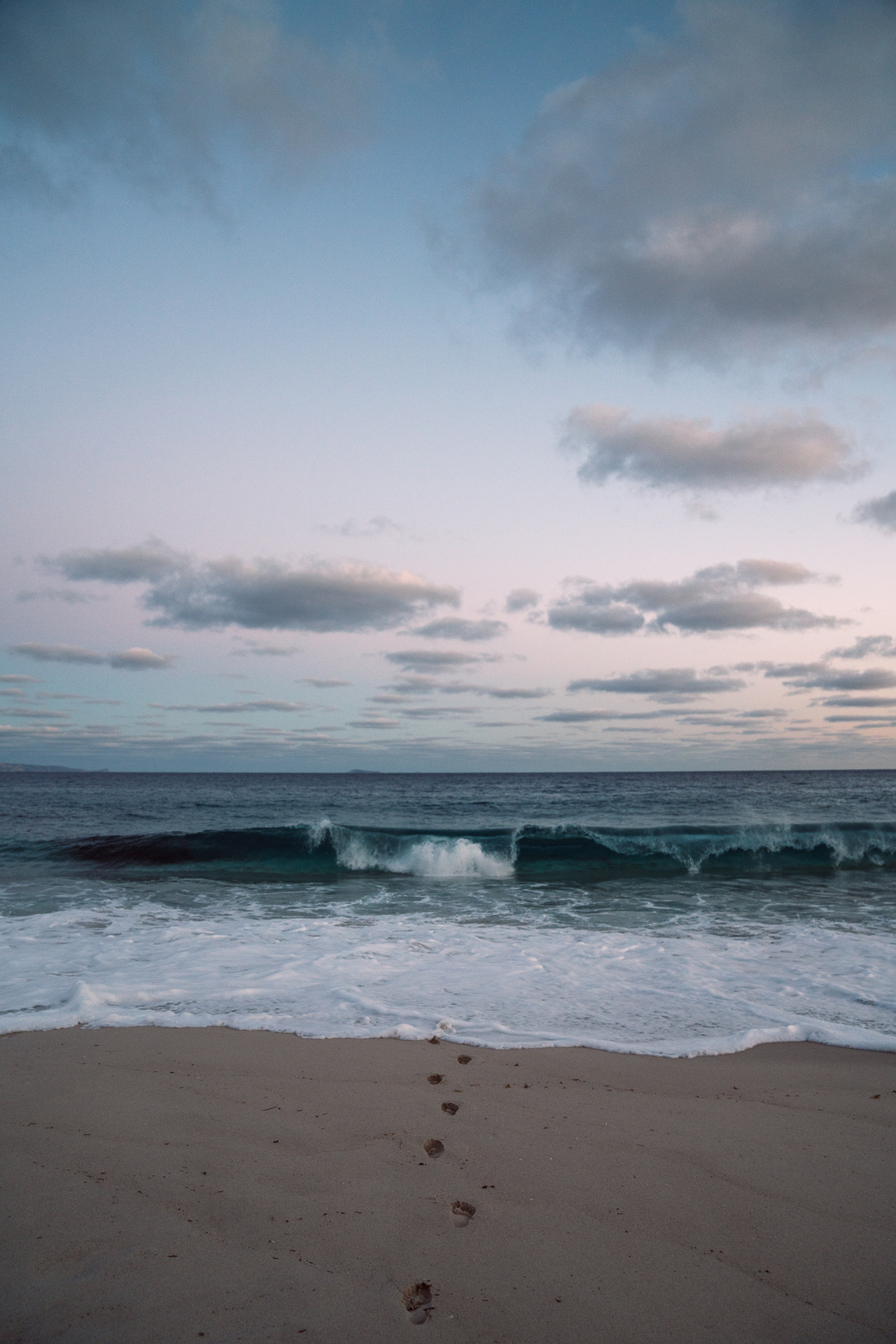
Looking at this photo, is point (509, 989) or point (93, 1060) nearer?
point (93, 1060)

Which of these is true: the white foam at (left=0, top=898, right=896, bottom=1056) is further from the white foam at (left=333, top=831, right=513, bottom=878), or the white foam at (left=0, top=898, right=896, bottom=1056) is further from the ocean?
the white foam at (left=333, top=831, right=513, bottom=878)

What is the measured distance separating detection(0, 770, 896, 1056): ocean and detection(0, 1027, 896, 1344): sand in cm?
86

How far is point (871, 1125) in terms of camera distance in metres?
3.66

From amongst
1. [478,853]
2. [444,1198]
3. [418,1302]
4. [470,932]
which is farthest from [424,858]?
[418,1302]

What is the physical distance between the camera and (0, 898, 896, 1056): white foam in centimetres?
513

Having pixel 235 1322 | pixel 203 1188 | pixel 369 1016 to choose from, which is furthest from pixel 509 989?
pixel 235 1322

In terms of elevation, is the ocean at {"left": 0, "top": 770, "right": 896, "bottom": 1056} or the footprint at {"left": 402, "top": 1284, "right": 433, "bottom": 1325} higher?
the footprint at {"left": 402, "top": 1284, "right": 433, "bottom": 1325}

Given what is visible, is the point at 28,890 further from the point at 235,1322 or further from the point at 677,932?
the point at 235,1322

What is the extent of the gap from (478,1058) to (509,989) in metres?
1.73

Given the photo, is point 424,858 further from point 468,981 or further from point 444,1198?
point 444,1198

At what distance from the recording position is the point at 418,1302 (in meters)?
2.35

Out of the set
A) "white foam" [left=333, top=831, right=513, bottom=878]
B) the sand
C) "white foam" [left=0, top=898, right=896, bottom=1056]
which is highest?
the sand

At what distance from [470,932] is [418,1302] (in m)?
6.65

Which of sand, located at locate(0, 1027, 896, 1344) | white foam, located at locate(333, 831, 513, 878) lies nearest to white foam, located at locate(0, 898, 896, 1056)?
sand, located at locate(0, 1027, 896, 1344)
